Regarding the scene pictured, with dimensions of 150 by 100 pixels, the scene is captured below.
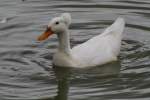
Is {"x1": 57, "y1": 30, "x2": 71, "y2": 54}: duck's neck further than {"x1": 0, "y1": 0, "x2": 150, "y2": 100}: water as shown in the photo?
Yes

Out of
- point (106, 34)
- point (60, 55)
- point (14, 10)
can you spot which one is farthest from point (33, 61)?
point (14, 10)

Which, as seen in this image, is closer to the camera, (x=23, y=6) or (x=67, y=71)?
(x=67, y=71)

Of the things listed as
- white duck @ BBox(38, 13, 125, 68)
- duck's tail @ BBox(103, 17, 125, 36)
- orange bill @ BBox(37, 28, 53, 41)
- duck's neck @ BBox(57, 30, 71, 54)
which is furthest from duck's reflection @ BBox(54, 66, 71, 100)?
duck's tail @ BBox(103, 17, 125, 36)

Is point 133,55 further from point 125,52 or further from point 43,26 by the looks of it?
point 43,26

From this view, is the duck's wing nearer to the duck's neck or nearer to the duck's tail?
the duck's tail

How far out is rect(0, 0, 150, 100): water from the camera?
10820 mm

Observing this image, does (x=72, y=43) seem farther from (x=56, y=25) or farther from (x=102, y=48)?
(x=56, y=25)

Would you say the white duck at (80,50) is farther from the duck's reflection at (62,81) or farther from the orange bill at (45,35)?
the duck's reflection at (62,81)

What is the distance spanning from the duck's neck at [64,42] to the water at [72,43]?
0.34 metres

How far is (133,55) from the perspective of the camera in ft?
41.0

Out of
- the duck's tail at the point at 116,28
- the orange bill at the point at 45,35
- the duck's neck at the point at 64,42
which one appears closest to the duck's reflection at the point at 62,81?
the duck's neck at the point at 64,42

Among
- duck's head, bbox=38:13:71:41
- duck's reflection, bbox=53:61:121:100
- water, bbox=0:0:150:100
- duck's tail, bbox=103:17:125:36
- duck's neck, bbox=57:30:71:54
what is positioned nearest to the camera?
water, bbox=0:0:150:100

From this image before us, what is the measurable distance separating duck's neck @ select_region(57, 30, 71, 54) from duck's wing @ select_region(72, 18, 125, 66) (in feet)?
0.50

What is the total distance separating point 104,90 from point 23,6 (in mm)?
4751
